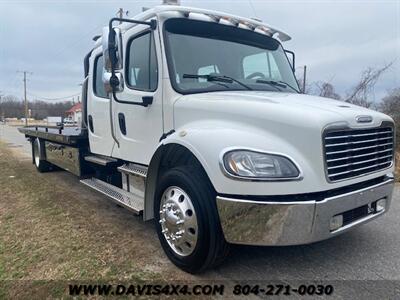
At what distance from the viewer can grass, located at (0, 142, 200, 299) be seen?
3.30m

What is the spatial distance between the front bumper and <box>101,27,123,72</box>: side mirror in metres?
1.90

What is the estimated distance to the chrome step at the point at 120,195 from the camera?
3998 mm

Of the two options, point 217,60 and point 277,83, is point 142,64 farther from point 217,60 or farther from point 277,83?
point 277,83

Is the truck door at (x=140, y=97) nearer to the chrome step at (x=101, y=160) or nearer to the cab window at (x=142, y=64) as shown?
the cab window at (x=142, y=64)

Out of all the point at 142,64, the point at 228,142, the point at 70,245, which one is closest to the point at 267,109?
the point at 228,142

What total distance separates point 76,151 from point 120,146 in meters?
1.63

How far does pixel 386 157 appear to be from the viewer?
353 centimetres

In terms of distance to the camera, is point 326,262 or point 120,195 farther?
point 120,195

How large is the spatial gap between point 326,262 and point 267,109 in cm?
167

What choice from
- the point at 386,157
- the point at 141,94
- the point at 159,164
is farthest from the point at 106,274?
the point at 386,157

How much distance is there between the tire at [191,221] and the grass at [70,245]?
0.18 m

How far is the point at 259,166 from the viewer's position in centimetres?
277

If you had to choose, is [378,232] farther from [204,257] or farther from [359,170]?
[204,257]

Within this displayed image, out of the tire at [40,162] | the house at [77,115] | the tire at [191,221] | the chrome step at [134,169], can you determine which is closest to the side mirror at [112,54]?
the chrome step at [134,169]
